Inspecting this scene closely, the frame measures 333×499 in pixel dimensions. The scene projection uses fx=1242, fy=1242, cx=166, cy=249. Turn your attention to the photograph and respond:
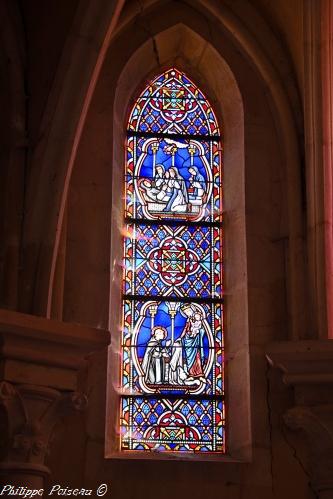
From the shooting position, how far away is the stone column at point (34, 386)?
26.5 ft

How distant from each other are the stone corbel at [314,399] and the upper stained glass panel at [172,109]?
7.90 ft

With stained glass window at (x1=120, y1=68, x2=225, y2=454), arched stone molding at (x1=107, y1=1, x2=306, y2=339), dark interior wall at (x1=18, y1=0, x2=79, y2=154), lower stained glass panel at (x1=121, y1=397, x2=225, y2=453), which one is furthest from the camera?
arched stone molding at (x1=107, y1=1, x2=306, y2=339)

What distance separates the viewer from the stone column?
8.08 meters

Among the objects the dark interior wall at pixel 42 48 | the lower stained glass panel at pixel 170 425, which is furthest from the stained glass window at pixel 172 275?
the dark interior wall at pixel 42 48

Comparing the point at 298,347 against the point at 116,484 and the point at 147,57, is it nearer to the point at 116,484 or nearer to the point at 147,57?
the point at 116,484

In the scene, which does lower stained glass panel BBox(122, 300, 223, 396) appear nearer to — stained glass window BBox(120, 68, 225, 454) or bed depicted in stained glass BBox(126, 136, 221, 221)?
stained glass window BBox(120, 68, 225, 454)

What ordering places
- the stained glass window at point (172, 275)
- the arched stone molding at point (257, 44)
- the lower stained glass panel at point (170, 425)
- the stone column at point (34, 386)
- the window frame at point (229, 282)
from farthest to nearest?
1. the arched stone molding at point (257, 44)
2. the stained glass window at point (172, 275)
3. the lower stained glass panel at point (170, 425)
4. the window frame at point (229, 282)
5. the stone column at point (34, 386)

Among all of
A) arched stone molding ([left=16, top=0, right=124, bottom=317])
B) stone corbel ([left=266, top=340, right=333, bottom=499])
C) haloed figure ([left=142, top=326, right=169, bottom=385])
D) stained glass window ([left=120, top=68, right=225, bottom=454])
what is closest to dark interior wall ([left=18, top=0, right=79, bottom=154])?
arched stone molding ([left=16, top=0, right=124, bottom=317])

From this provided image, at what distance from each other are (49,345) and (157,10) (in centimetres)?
352

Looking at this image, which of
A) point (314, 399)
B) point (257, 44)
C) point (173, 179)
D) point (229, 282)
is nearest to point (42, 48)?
point (173, 179)

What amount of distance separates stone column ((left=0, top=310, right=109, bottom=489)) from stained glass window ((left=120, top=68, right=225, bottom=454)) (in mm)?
1229

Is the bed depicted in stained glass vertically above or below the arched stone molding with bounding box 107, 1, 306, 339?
below

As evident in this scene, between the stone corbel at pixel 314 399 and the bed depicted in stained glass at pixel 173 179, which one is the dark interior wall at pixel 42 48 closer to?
the bed depicted in stained glass at pixel 173 179

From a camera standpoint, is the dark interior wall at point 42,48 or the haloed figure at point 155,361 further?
the haloed figure at point 155,361
